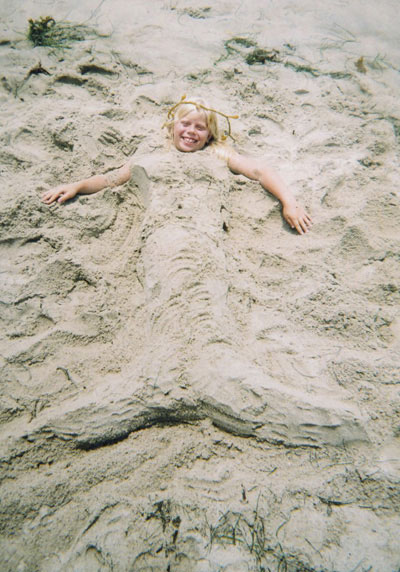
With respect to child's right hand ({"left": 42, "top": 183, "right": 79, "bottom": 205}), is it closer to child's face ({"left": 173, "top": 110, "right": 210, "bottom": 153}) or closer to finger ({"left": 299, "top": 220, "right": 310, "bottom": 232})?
child's face ({"left": 173, "top": 110, "right": 210, "bottom": 153})

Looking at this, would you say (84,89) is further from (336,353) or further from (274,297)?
(336,353)

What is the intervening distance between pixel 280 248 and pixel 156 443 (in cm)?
137

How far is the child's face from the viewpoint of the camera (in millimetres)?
2689

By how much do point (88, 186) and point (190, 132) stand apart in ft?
2.83

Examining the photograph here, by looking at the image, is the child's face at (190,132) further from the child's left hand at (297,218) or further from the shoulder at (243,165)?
the child's left hand at (297,218)

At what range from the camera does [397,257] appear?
2.13m

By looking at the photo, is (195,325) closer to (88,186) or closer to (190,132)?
(88,186)

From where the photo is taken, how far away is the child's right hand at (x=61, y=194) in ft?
7.55

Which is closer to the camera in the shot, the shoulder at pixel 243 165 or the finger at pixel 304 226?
the finger at pixel 304 226

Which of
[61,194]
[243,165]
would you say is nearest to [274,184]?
[243,165]

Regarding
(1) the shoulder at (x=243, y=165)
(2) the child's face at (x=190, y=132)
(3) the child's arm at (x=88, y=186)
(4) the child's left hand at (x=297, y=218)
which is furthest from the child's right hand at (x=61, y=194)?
(4) the child's left hand at (x=297, y=218)

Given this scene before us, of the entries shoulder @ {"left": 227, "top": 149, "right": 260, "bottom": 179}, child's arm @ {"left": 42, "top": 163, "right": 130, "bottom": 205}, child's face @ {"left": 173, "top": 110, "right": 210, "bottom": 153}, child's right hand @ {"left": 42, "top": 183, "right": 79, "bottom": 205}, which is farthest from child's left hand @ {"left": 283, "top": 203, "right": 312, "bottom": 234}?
child's right hand @ {"left": 42, "top": 183, "right": 79, "bottom": 205}

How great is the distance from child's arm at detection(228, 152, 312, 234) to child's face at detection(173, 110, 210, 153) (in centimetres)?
28

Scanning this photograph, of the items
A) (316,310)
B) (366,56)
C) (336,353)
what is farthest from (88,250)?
(366,56)
